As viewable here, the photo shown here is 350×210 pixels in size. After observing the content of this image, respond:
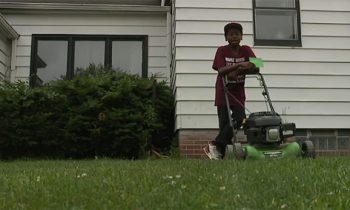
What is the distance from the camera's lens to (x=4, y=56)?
38.8 feet

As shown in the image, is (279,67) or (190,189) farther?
(279,67)

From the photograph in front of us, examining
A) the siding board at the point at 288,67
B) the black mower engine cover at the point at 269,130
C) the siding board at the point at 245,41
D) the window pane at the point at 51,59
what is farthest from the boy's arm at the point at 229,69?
the window pane at the point at 51,59

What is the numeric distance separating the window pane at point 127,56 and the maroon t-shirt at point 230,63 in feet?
15.3

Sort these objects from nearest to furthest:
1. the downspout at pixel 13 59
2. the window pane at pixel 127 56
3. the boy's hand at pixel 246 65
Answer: the boy's hand at pixel 246 65 → the downspout at pixel 13 59 → the window pane at pixel 127 56

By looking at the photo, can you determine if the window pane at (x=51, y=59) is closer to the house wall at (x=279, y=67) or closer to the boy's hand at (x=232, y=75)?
the house wall at (x=279, y=67)

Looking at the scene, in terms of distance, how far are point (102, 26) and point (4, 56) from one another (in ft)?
6.78

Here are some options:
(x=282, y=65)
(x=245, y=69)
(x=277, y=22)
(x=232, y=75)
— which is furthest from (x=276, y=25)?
(x=245, y=69)

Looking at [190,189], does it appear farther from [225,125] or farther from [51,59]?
[51,59]

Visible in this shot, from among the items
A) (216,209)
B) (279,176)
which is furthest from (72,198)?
(279,176)

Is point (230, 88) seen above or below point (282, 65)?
below

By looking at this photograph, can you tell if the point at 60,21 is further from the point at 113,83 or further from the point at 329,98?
the point at 329,98

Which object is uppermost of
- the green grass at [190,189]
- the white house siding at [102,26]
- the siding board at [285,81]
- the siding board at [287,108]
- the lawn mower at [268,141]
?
the white house siding at [102,26]

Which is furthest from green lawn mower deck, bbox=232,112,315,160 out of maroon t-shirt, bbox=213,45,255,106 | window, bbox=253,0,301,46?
window, bbox=253,0,301,46

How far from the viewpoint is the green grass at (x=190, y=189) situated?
3.93 metres
